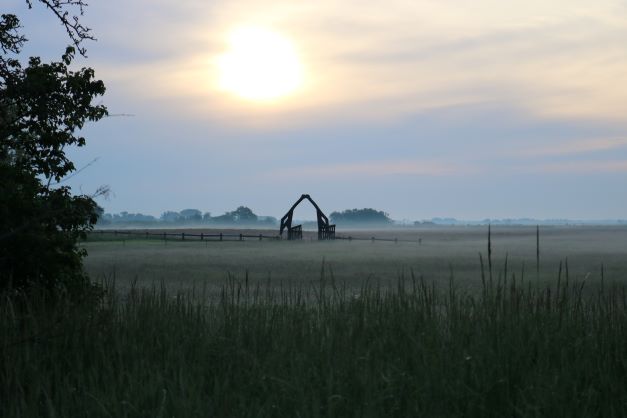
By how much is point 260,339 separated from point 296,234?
64600 millimetres

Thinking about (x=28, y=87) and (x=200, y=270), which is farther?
(x=200, y=270)

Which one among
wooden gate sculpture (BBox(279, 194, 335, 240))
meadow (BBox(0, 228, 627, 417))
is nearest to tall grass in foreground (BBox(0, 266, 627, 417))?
meadow (BBox(0, 228, 627, 417))

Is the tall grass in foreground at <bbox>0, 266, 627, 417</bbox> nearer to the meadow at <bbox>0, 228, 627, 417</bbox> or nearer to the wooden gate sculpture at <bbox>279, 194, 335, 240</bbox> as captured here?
the meadow at <bbox>0, 228, 627, 417</bbox>

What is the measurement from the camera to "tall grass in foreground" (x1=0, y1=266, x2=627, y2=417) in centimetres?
586

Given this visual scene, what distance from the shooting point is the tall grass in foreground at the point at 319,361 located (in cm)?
586

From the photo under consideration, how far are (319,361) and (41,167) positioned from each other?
6280 millimetres

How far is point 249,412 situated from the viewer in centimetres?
532

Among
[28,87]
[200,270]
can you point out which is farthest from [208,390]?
[200,270]

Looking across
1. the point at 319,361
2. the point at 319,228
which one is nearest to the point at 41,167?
the point at 319,361

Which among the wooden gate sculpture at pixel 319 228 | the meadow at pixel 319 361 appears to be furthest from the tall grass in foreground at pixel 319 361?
the wooden gate sculpture at pixel 319 228

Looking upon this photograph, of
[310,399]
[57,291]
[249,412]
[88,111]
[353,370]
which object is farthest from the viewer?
[88,111]

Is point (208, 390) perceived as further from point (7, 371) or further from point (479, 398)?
point (479, 398)

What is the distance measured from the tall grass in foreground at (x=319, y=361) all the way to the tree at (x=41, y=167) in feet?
3.66

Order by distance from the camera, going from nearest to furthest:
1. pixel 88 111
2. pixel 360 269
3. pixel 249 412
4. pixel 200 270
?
pixel 249 412, pixel 88 111, pixel 200 270, pixel 360 269
